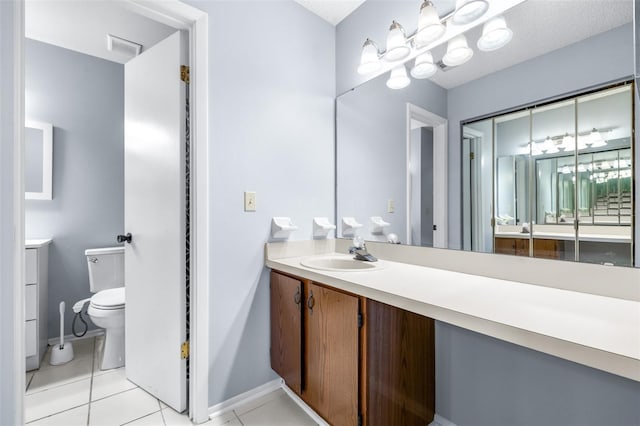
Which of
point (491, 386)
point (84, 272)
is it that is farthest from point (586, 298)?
point (84, 272)

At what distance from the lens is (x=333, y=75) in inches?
81.4

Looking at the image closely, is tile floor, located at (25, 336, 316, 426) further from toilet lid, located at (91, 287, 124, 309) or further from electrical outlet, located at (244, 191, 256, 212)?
electrical outlet, located at (244, 191, 256, 212)

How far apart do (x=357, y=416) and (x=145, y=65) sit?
2.06 meters

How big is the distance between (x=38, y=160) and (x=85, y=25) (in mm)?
1073

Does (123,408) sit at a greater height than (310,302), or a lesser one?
lesser

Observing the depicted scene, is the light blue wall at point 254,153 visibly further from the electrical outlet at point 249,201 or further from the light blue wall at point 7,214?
the light blue wall at point 7,214

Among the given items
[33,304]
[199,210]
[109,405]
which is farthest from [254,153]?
[33,304]

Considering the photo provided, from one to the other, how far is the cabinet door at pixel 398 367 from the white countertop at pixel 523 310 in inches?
5.9

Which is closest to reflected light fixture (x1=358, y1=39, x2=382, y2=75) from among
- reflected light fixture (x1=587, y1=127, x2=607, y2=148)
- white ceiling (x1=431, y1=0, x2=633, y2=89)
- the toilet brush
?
white ceiling (x1=431, y1=0, x2=633, y2=89)

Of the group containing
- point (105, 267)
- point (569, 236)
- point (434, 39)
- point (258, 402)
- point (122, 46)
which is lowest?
point (258, 402)

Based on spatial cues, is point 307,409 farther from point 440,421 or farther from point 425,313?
point 425,313

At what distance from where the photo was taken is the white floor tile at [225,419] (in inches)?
57.5

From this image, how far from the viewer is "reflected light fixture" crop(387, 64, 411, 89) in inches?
64.5

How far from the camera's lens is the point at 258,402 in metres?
1.63
